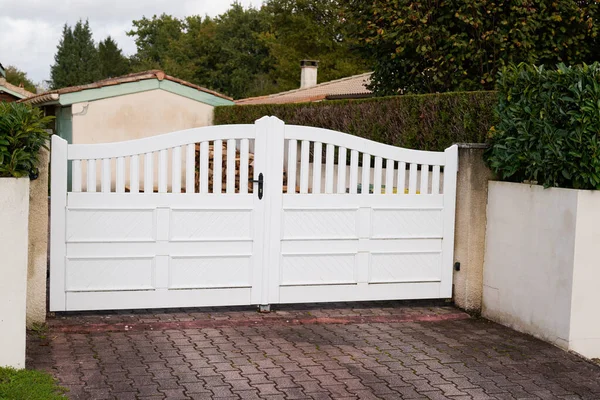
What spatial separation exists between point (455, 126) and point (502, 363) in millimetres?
4448

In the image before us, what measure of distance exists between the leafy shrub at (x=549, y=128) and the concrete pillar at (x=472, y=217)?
0.60 feet

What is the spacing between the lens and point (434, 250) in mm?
7855

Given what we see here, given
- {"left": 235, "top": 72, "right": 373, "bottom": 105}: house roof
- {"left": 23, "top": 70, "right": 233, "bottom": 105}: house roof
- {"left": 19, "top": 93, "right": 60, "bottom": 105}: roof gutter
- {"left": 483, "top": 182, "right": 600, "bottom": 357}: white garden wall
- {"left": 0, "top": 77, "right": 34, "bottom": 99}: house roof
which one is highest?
{"left": 235, "top": 72, "right": 373, "bottom": 105}: house roof

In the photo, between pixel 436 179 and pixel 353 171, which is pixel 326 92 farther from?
pixel 353 171

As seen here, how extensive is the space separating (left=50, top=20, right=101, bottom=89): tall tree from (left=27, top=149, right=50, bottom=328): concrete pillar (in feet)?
235

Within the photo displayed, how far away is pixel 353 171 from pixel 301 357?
2.15 meters

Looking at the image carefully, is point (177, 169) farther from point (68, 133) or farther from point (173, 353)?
point (68, 133)

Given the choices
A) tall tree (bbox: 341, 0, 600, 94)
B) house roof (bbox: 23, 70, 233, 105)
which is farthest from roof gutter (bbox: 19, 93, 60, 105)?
tall tree (bbox: 341, 0, 600, 94)

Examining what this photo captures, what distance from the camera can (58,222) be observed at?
266 inches

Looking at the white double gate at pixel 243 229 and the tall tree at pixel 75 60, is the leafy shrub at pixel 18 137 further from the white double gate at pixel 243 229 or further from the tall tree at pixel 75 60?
the tall tree at pixel 75 60

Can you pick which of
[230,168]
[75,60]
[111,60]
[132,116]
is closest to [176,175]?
[230,168]

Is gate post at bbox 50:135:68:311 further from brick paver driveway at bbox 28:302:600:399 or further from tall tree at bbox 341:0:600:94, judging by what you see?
tall tree at bbox 341:0:600:94

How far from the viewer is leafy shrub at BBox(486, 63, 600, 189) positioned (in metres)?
6.37

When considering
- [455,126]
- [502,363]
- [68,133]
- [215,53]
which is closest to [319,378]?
[502,363]
